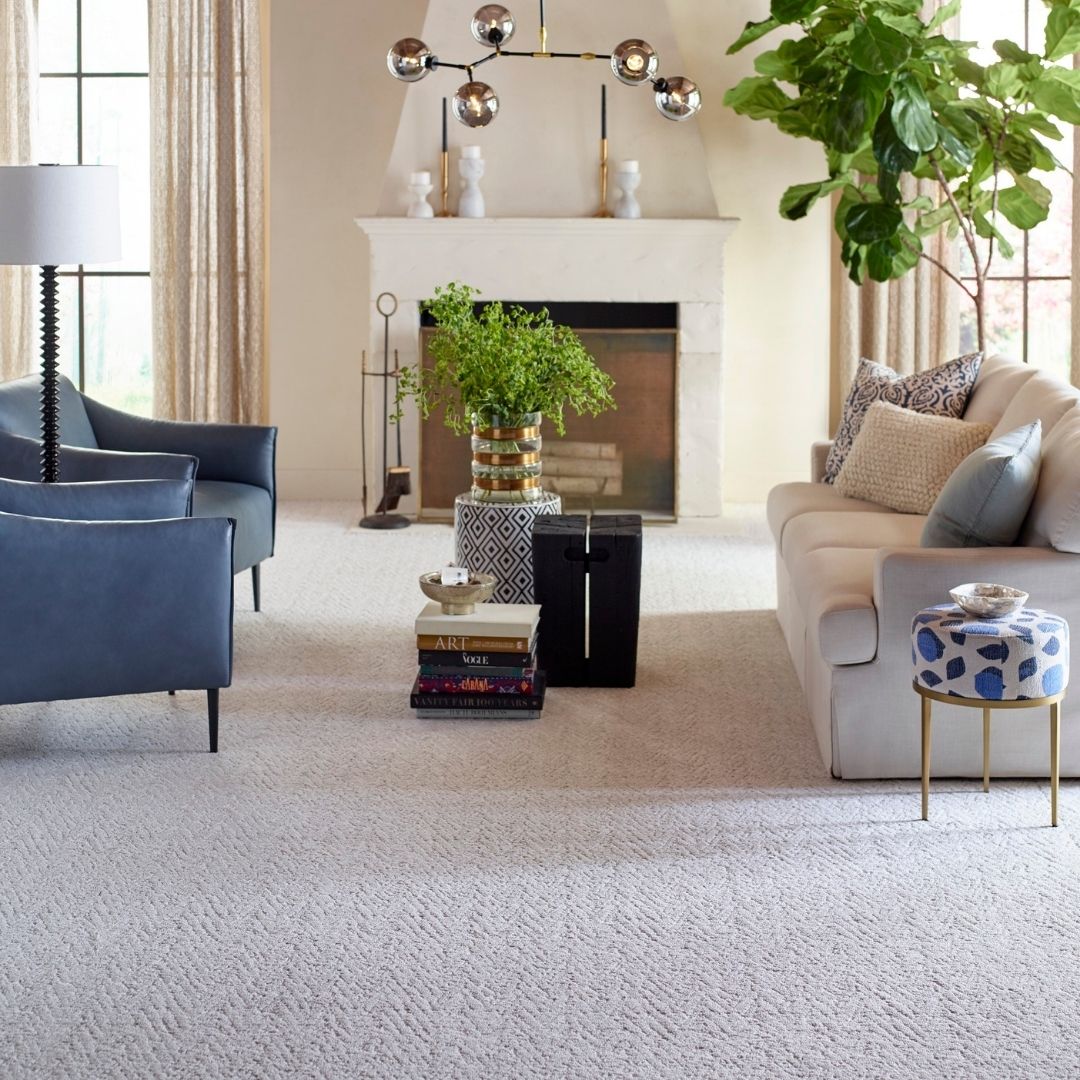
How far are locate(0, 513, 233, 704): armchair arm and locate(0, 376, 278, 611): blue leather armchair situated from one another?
90cm

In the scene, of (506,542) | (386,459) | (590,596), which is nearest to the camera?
(590,596)

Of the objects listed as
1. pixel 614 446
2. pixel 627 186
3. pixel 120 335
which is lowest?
pixel 614 446

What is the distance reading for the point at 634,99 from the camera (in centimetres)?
771

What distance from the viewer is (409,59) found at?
6062 millimetres

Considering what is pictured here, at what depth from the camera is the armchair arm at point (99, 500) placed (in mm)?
4070

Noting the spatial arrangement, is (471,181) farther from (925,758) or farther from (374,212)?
(925,758)

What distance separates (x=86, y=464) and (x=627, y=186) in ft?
11.8

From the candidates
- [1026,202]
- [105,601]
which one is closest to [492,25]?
[1026,202]

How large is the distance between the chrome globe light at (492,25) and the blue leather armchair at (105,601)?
101 inches

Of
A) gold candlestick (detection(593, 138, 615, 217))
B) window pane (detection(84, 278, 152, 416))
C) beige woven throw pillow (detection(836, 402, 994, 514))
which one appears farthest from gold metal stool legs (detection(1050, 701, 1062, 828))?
window pane (detection(84, 278, 152, 416))

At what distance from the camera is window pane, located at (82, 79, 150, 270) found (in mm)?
8562

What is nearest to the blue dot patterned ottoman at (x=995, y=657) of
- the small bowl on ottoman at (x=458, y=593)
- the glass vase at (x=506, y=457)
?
the small bowl on ottoman at (x=458, y=593)

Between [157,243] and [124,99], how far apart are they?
3.00 ft

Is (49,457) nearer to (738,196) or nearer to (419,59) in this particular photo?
(419,59)
